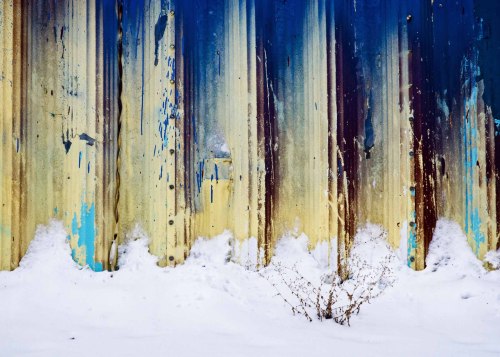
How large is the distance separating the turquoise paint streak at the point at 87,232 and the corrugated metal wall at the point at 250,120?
1cm

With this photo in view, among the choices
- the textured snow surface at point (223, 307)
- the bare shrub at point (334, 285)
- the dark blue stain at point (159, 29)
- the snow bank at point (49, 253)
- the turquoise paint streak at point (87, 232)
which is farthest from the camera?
the dark blue stain at point (159, 29)

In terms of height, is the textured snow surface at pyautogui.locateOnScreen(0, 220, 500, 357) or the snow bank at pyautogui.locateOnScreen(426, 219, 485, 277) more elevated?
the snow bank at pyautogui.locateOnScreen(426, 219, 485, 277)

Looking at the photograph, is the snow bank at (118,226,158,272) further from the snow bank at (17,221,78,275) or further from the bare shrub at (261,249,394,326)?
the bare shrub at (261,249,394,326)

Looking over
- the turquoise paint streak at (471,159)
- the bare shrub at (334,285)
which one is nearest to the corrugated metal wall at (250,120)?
the turquoise paint streak at (471,159)

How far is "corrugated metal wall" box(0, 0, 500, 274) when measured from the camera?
345cm

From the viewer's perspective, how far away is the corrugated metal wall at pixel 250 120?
3.45 m

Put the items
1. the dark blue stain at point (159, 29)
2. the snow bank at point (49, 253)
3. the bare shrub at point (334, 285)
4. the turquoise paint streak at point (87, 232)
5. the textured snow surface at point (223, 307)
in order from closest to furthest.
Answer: the textured snow surface at point (223, 307)
the bare shrub at point (334, 285)
the snow bank at point (49, 253)
the turquoise paint streak at point (87, 232)
the dark blue stain at point (159, 29)

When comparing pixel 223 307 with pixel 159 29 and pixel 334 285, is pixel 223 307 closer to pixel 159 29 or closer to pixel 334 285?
pixel 334 285

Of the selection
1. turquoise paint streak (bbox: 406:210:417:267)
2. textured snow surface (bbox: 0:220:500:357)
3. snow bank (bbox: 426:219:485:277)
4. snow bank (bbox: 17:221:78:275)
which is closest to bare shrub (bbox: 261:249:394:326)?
textured snow surface (bbox: 0:220:500:357)

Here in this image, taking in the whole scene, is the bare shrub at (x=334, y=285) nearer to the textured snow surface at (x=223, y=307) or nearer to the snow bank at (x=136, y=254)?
the textured snow surface at (x=223, y=307)

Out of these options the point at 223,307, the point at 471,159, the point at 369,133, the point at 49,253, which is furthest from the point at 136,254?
the point at 471,159

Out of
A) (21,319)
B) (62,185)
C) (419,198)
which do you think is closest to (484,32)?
(419,198)

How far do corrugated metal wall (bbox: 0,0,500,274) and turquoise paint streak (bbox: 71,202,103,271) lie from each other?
0.03 ft

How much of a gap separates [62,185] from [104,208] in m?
0.35
